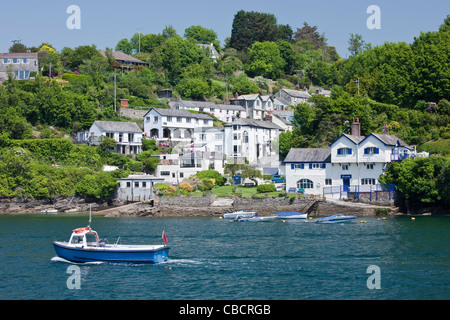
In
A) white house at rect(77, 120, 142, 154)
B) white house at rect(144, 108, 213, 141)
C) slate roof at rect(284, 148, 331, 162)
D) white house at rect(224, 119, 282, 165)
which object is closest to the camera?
slate roof at rect(284, 148, 331, 162)

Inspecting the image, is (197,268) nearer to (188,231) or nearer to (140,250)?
(140,250)

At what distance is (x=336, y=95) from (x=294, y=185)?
28.8 meters

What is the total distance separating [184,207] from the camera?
80875mm

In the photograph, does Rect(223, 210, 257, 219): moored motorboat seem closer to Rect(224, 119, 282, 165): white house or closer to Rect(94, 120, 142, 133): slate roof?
Rect(224, 119, 282, 165): white house

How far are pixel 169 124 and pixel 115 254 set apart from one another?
68605mm

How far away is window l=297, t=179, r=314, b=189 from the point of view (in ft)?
272

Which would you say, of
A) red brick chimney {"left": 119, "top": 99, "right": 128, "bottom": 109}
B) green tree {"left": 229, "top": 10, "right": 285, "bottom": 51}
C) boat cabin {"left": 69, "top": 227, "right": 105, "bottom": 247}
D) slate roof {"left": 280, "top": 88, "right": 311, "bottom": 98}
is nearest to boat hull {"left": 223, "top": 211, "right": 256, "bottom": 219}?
boat cabin {"left": 69, "top": 227, "right": 105, "bottom": 247}

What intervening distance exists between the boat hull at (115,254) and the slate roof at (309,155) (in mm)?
42044

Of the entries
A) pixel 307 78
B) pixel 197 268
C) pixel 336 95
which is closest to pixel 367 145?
pixel 336 95

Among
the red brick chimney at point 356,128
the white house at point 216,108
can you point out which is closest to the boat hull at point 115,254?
the red brick chimney at point 356,128

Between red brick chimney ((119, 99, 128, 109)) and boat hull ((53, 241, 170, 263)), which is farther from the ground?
red brick chimney ((119, 99, 128, 109))

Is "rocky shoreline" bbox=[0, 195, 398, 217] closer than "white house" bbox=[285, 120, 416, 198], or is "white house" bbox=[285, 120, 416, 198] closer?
"rocky shoreline" bbox=[0, 195, 398, 217]

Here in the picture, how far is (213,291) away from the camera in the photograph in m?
36.2

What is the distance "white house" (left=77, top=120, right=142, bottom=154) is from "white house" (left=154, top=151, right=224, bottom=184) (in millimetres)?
8218
